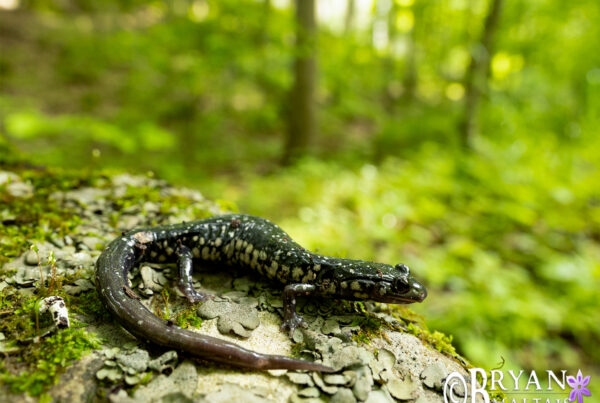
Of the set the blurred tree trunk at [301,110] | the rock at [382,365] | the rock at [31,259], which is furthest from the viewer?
the blurred tree trunk at [301,110]

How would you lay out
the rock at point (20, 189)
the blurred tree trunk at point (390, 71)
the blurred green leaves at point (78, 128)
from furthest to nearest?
1. the blurred tree trunk at point (390, 71)
2. the blurred green leaves at point (78, 128)
3. the rock at point (20, 189)

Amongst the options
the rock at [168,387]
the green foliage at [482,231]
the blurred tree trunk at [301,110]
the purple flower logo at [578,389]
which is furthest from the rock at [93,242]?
the blurred tree trunk at [301,110]

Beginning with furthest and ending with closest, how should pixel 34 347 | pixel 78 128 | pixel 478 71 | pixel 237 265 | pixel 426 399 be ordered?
pixel 478 71 → pixel 78 128 → pixel 237 265 → pixel 426 399 → pixel 34 347

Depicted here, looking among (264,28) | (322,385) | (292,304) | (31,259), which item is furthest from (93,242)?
(264,28)

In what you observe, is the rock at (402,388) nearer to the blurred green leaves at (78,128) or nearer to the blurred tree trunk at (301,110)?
the blurred green leaves at (78,128)

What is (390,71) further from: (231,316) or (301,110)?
(231,316)

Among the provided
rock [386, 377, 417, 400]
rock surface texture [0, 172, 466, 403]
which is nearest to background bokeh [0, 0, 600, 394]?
rock surface texture [0, 172, 466, 403]

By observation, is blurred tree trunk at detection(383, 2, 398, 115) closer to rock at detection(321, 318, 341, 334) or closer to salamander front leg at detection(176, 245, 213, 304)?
salamander front leg at detection(176, 245, 213, 304)
